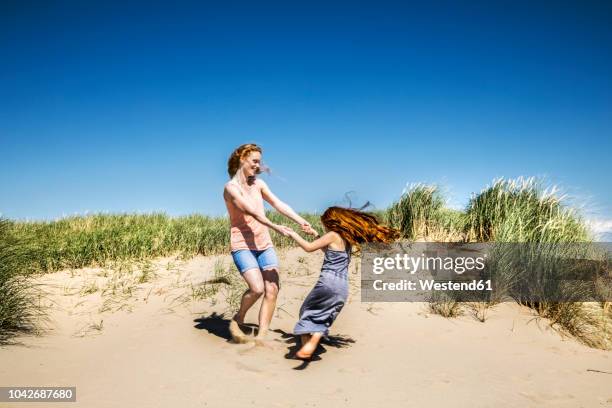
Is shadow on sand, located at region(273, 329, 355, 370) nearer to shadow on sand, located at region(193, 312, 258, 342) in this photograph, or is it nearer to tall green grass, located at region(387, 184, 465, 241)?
shadow on sand, located at region(193, 312, 258, 342)

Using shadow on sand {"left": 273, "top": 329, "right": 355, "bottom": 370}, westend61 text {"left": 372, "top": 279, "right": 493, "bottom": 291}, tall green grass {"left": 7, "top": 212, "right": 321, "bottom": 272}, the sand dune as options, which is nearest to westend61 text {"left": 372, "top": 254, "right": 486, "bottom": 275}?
westend61 text {"left": 372, "top": 279, "right": 493, "bottom": 291}

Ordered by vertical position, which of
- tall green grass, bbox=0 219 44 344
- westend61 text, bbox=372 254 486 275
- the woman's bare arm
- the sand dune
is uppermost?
the woman's bare arm

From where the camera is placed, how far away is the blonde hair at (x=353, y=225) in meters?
4.50

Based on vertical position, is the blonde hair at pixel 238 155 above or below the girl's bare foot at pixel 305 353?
above

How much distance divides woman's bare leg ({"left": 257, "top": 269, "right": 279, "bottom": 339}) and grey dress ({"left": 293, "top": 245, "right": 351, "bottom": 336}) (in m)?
0.46

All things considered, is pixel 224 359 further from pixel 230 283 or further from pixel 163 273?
pixel 163 273

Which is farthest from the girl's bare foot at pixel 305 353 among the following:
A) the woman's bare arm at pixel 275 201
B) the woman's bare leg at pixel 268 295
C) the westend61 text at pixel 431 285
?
the westend61 text at pixel 431 285

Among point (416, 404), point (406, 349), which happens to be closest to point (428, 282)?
point (406, 349)

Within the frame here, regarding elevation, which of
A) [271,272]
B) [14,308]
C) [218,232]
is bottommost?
[14,308]

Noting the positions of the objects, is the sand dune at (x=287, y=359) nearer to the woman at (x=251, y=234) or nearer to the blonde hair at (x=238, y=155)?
the woman at (x=251, y=234)

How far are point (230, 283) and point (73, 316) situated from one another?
229 centimetres

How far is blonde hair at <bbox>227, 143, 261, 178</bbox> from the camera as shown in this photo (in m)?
4.84

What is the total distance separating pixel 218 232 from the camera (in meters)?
10.3

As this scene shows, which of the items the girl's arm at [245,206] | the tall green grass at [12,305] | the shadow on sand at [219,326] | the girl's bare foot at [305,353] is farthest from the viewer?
the shadow on sand at [219,326]
